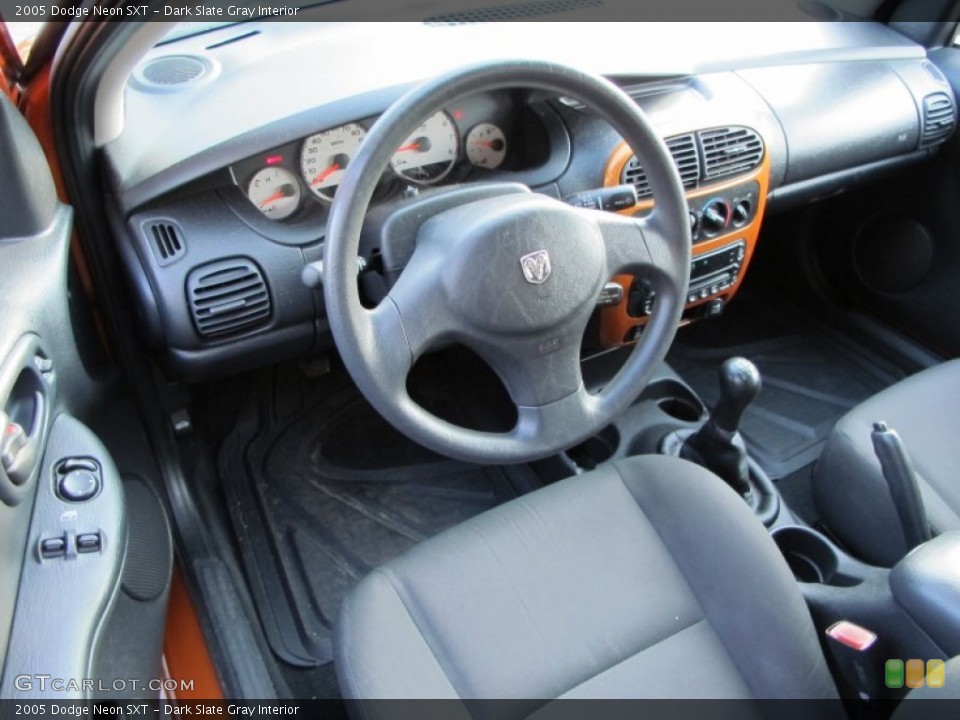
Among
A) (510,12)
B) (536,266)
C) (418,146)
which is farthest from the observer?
(510,12)

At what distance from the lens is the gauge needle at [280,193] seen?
4.64 ft

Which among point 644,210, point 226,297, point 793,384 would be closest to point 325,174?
point 226,297

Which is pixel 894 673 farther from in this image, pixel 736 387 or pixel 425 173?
pixel 425 173

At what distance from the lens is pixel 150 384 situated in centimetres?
157

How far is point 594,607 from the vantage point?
3.92 feet

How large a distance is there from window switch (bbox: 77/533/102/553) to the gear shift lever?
992 mm

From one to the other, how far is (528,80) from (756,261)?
5.15 feet

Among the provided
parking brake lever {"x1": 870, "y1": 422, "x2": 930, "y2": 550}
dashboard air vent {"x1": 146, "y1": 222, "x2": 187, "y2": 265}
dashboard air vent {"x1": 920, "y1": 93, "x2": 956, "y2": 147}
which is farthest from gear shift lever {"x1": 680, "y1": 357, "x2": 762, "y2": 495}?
dashboard air vent {"x1": 146, "y1": 222, "x2": 187, "y2": 265}

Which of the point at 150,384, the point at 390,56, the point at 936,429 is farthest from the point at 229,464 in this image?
the point at 936,429

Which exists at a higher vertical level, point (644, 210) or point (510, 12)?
point (510, 12)

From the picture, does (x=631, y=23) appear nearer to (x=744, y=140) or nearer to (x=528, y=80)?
(x=744, y=140)

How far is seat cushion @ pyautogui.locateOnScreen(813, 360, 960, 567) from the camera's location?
149cm

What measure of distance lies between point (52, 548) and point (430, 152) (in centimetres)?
84

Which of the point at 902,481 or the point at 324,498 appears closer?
the point at 902,481
